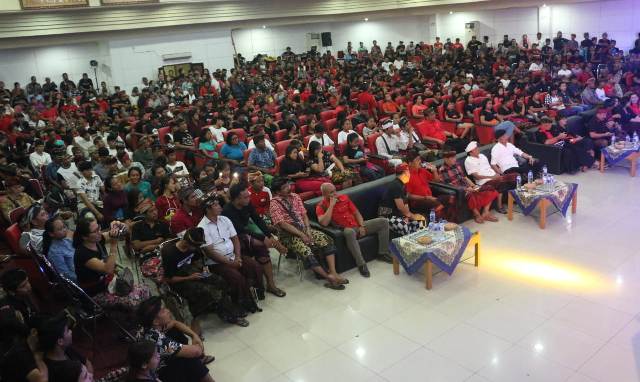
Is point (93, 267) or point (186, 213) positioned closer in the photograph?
point (93, 267)

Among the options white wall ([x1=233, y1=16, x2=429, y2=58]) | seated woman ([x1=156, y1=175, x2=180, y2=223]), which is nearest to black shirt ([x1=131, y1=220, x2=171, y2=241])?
seated woman ([x1=156, y1=175, x2=180, y2=223])

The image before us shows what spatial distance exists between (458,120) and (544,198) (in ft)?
13.2

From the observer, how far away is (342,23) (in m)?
23.0

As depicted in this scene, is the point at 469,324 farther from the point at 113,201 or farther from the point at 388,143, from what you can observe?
the point at 388,143

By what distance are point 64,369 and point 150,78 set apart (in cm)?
1559

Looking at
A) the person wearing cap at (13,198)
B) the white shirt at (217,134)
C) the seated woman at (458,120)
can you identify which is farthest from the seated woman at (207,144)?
the seated woman at (458,120)

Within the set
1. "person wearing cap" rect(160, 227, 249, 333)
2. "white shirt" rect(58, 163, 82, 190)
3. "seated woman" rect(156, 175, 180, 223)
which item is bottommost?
"person wearing cap" rect(160, 227, 249, 333)

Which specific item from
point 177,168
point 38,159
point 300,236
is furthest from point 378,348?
point 38,159

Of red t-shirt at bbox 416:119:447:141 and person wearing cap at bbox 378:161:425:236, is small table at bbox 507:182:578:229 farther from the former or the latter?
red t-shirt at bbox 416:119:447:141

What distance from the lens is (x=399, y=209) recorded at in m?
5.89

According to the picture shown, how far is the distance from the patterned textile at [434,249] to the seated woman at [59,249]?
9.66 ft

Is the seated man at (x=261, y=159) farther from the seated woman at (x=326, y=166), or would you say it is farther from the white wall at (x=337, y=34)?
the white wall at (x=337, y=34)

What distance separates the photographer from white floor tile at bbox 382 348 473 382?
3861mm

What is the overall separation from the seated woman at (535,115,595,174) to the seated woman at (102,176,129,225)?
20.8ft
